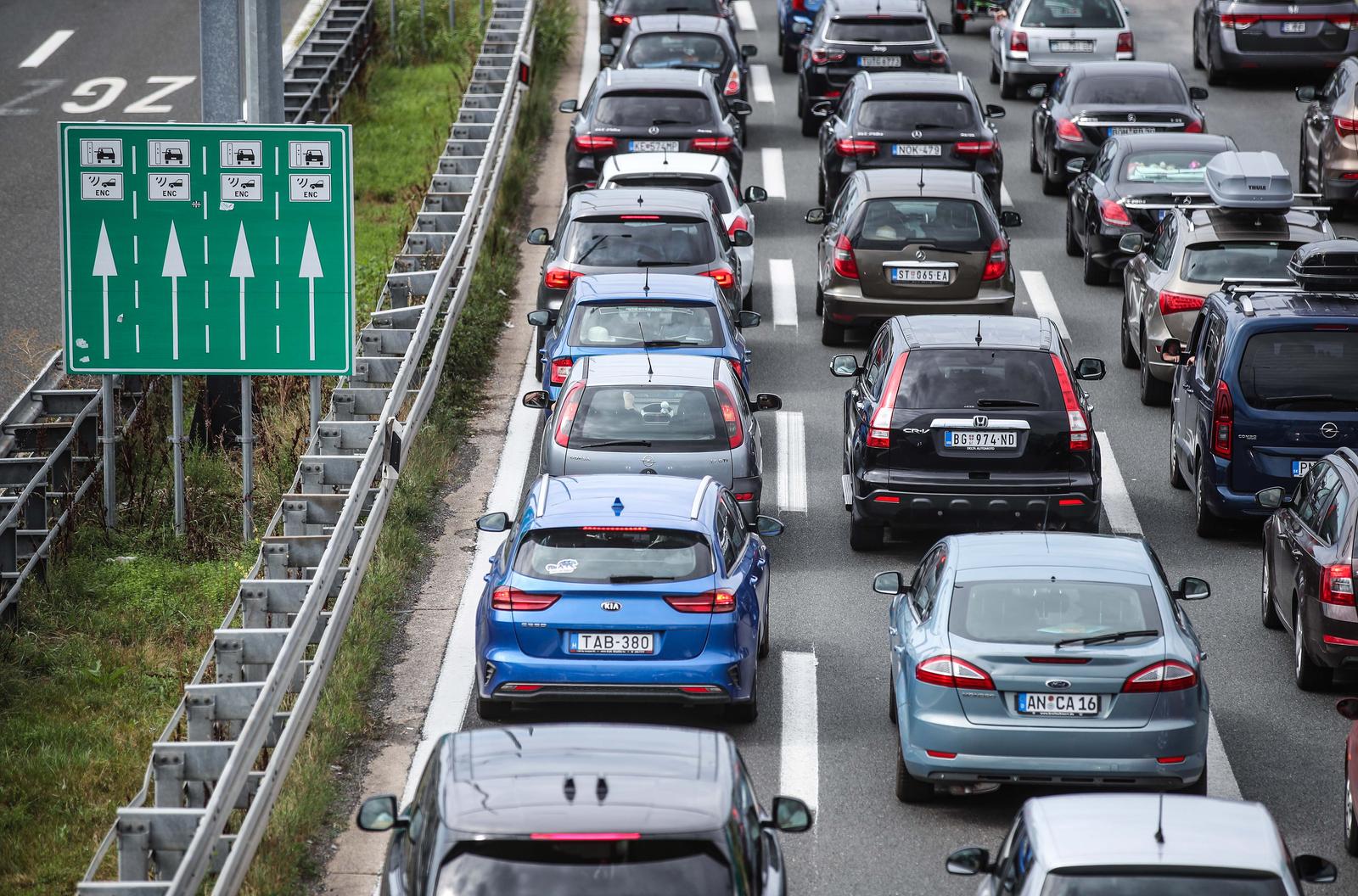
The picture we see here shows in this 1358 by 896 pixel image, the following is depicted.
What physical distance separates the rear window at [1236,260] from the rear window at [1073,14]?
13.9 metres

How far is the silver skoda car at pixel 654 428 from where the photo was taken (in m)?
15.2

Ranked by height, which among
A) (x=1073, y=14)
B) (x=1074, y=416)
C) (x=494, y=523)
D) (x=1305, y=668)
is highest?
(x=1073, y=14)

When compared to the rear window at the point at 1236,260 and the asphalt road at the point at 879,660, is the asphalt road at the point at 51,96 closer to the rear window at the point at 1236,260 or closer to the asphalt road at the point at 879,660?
the asphalt road at the point at 879,660

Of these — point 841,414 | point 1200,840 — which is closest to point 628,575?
point 1200,840

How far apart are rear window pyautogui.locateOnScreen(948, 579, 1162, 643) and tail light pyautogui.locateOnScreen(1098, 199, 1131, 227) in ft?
41.9

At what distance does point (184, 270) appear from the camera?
53.5 ft

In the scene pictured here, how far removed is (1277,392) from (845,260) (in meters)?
5.92

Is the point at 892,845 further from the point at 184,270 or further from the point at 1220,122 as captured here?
the point at 1220,122

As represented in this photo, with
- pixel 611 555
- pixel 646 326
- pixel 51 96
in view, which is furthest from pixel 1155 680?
pixel 51 96

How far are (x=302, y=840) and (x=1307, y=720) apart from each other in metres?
5.98

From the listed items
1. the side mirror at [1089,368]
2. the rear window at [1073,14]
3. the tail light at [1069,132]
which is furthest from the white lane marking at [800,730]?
the rear window at [1073,14]

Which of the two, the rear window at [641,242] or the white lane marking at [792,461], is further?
the rear window at [641,242]

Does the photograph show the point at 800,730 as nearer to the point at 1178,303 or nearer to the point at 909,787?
the point at 909,787

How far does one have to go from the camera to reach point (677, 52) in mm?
30188
